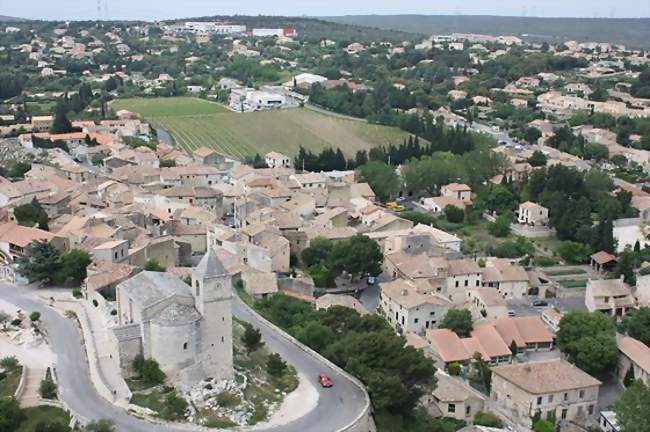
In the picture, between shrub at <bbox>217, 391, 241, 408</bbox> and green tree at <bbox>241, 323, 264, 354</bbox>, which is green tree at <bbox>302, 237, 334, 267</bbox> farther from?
shrub at <bbox>217, 391, 241, 408</bbox>

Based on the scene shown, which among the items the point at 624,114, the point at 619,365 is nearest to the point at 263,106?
the point at 624,114

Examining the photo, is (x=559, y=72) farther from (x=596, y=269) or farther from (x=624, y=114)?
(x=596, y=269)

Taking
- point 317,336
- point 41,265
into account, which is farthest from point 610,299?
point 41,265

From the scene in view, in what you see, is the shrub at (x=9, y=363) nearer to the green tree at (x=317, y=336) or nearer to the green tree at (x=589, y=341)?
the green tree at (x=317, y=336)

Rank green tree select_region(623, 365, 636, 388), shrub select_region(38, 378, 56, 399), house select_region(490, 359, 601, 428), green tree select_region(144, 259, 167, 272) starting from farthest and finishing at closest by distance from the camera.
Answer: green tree select_region(144, 259, 167, 272)
green tree select_region(623, 365, 636, 388)
house select_region(490, 359, 601, 428)
shrub select_region(38, 378, 56, 399)

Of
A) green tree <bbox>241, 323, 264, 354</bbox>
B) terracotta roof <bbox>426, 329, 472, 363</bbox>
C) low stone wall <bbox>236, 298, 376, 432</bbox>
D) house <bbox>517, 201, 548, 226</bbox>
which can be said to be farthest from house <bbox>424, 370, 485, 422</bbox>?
house <bbox>517, 201, 548, 226</bbox>

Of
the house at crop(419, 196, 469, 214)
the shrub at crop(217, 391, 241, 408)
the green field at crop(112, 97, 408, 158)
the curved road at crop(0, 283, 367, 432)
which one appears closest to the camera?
the curved road at crop(0, 283, 367, 432)

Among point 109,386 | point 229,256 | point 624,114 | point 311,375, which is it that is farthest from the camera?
point 624,114

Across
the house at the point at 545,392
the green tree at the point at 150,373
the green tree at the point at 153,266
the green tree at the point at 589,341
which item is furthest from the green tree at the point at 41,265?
the green tree at the point at 589,341
